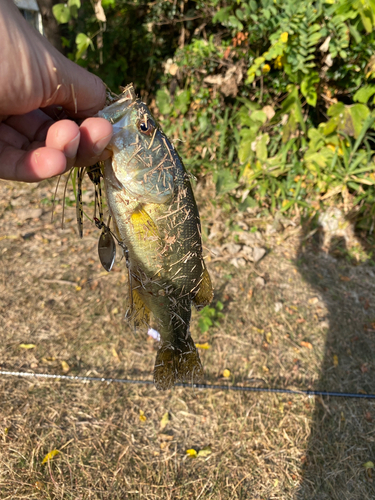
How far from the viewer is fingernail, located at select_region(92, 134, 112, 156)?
1313 millimetres

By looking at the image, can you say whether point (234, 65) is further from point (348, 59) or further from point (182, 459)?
point (182, 459)

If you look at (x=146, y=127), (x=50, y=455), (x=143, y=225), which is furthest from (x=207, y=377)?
(x=146, y=127)

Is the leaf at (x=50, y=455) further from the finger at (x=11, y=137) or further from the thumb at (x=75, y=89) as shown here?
the thumb at (x=75, y=89)

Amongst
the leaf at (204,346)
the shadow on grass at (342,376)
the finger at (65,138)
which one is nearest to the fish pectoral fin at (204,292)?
the finger at (65,138)

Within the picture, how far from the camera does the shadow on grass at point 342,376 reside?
2455 mm

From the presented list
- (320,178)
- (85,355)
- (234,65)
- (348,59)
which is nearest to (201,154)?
(234,65)

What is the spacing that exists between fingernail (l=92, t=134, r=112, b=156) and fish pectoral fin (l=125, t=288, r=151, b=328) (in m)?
0.73

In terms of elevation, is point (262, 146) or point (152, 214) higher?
point (152, 214)

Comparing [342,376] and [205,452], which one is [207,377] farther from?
[342,376]

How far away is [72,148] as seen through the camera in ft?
4.48

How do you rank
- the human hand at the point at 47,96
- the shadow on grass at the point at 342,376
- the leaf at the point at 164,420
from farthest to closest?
the leaf at the point at 164,420, the shadow on grass at the point at 342,376, the human hand at the point at 47,96

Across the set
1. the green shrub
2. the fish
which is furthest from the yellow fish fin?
the green shrub

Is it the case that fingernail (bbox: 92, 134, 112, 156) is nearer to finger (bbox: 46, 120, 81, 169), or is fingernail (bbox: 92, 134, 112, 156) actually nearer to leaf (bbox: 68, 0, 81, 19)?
finger (bbox: 46, 120, 81, 169)

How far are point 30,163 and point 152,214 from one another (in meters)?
0.56
